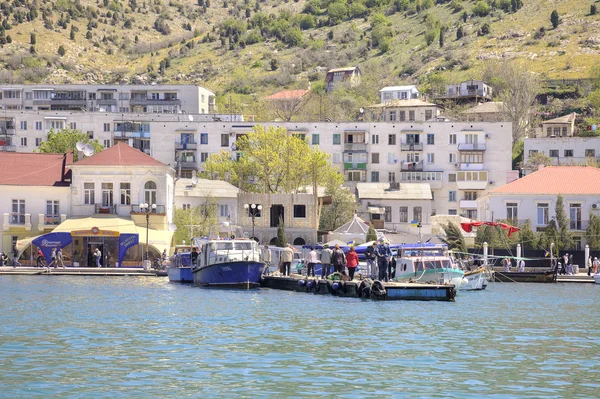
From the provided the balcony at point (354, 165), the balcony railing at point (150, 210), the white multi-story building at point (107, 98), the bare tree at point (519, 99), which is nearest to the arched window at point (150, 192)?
the balcony railing at point (150, 210)

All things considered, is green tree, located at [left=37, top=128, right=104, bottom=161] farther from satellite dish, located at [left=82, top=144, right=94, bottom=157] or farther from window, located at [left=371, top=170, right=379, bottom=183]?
window, located at [left=371, top=170, right=379, bottom=183]

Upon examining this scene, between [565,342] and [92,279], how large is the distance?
37511mm

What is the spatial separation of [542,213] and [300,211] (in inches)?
731

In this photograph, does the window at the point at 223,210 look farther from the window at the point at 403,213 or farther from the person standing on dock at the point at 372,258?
the person standing on dock at the point at 372,258

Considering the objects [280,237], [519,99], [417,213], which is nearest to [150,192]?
[280,237]

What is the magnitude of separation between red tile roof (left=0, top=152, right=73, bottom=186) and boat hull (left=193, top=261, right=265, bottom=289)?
29.1 meters

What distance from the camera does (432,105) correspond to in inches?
5315

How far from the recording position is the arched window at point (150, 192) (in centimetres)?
8150

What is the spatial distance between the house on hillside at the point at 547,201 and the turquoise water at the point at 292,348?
37.7m

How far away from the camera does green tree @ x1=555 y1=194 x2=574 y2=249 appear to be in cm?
7925

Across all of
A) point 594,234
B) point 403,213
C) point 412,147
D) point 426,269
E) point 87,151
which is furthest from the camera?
point 412,147

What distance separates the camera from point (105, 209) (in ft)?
265

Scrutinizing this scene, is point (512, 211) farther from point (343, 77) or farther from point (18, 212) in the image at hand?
point (343, 77)

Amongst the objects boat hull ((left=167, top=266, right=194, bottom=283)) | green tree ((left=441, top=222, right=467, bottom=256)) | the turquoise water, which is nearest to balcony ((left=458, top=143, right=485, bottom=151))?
green tree ((left=441, top=222, right=467, bottom=256))
